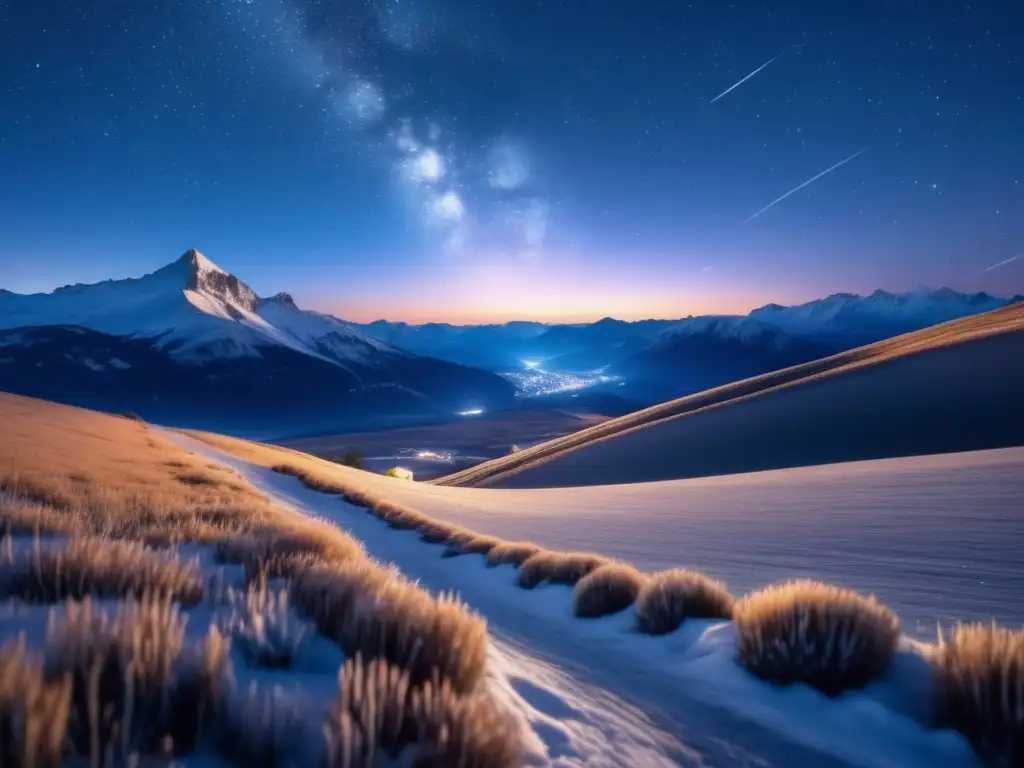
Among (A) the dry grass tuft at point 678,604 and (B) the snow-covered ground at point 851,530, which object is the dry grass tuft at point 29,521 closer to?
(A) the dry grass tuft at point 678,604

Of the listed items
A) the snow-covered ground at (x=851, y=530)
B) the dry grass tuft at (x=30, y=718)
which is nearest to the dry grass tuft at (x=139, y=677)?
the dry grass tuft at (x=30, y=718)

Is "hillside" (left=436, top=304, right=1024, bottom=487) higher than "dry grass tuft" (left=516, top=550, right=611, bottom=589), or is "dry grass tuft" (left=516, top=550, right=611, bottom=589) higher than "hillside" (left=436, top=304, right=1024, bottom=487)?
"hillside" (left=436, top=304, right=1024, bottom=487)

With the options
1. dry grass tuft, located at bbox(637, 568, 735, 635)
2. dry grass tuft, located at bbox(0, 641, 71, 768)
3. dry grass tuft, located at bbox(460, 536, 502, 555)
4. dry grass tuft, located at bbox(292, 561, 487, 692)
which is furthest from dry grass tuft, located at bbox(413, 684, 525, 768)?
dry grass tuft, located at bbox(460, 536, 502, 555)

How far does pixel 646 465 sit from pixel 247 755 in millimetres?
27816

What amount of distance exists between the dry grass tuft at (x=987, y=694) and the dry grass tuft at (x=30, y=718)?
3292 millimetres

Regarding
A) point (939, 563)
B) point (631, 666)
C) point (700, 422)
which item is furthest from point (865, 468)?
point (700, 422)

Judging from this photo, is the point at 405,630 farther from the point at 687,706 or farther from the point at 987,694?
the point at 987,694

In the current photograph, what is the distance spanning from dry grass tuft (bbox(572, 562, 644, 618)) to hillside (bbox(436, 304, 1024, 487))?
20.5 meters

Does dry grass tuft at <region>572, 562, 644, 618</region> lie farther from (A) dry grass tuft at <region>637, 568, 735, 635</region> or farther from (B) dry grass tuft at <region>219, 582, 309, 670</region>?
(B) dry grass tuft at <region>219, 582, 309, 670</region>

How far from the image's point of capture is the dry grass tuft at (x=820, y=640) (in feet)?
9.40

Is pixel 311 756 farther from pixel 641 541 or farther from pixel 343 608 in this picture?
pixel 641 541

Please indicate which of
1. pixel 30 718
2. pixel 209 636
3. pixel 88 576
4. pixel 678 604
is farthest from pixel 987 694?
pixel 88 576

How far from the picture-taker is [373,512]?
47.9 feet

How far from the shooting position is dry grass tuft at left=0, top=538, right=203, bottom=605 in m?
2.57
